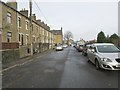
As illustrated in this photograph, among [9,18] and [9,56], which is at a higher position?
[9,18]

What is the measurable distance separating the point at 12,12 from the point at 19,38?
14.4ft

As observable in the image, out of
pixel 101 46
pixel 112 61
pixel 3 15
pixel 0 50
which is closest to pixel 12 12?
pixel 3 15

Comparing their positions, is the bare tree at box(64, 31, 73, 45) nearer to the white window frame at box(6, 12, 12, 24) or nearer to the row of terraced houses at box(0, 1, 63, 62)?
the row of terraced houses at box(0, 1, 63, 62)

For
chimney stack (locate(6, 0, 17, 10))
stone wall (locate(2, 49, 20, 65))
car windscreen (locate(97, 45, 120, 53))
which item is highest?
chimney stack (locate(6, 0, 17, 10))

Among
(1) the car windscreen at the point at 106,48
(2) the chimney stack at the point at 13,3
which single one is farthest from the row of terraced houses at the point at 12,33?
(1) the car windscreen at the point at 106,48

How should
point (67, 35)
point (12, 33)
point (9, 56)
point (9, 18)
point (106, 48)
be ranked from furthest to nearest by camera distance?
point (67, 35)
point (12, 33)
point (9, 18)
point (9, 56)
point (106, 48)

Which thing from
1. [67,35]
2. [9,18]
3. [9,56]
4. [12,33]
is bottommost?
[9,56]

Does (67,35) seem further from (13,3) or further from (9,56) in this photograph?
(9,56)

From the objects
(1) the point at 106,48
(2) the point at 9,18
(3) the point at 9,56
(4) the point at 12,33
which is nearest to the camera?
(1) the point at 106,48

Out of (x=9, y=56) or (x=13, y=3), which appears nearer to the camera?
(x=9, y=56)

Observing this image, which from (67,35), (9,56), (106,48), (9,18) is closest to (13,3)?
(9,18)

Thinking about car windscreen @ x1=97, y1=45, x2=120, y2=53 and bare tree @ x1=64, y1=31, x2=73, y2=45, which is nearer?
car windscreen @ x1=97, y1=45, x2=120, y2=53

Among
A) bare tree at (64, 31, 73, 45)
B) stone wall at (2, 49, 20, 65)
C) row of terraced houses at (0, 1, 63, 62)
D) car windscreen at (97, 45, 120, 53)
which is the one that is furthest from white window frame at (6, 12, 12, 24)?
bare tree at (64, 31, 73, 45)

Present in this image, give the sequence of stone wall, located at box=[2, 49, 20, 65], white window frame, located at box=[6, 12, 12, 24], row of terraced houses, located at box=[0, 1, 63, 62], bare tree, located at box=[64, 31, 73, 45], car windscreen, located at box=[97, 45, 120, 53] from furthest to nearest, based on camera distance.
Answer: bare tree, located at box=[64, 31, 73, 45], white window frame, located at box=[6, 12, 12, 24], row of terraced houses, located at box=[0, 1, 63, 62], stone wall, located at box=[2, 49, 20, 65], car windscreen, located at box=[97, 45, 120, 53]
